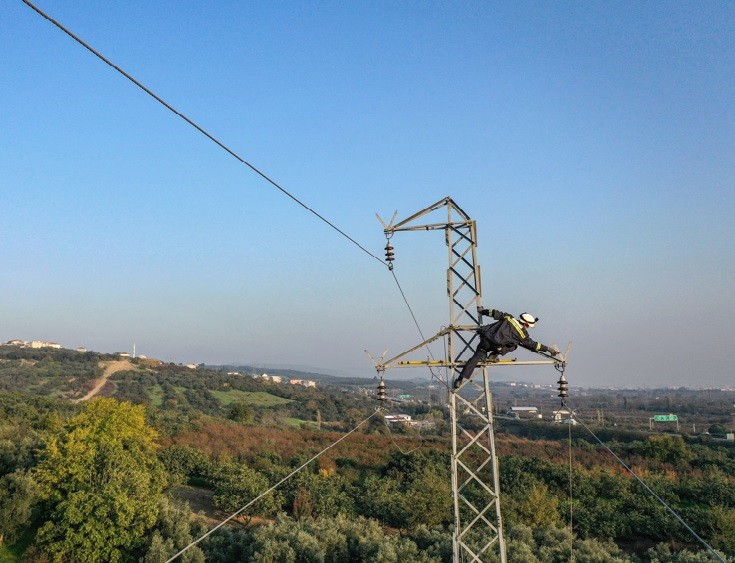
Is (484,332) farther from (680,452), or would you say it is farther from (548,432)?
(548,432)

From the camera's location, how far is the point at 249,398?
323 feet

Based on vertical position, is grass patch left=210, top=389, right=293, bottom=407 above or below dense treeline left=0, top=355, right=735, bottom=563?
below

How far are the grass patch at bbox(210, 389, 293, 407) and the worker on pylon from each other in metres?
84.6

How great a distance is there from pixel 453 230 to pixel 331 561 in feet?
39.4

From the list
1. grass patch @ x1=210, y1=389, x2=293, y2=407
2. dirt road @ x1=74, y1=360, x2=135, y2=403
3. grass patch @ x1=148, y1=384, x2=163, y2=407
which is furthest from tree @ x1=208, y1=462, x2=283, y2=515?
dirt road @ x1=74, y1=360, x2=135, y2=403

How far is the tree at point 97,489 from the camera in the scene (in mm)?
18328

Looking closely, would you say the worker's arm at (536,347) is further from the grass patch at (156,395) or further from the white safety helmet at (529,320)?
the grass patch at (156,395)

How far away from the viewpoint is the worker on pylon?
8.41 metres

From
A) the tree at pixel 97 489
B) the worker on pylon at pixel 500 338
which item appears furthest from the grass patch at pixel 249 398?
the worker on pylon at pixel 500 338

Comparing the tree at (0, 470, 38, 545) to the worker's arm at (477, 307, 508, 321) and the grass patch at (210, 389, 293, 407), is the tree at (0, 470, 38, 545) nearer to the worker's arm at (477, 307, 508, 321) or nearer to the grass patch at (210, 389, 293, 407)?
the worker's arm at (477, 307, 508, 321)

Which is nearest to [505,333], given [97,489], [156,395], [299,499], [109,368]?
[97,489]

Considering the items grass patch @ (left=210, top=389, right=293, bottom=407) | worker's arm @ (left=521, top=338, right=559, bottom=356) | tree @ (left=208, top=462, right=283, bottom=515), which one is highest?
worker's arm @ (left=521, top=338, right=559, bottom=356)

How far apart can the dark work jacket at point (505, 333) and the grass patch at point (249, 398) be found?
279 ft

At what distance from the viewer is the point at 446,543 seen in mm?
17234
